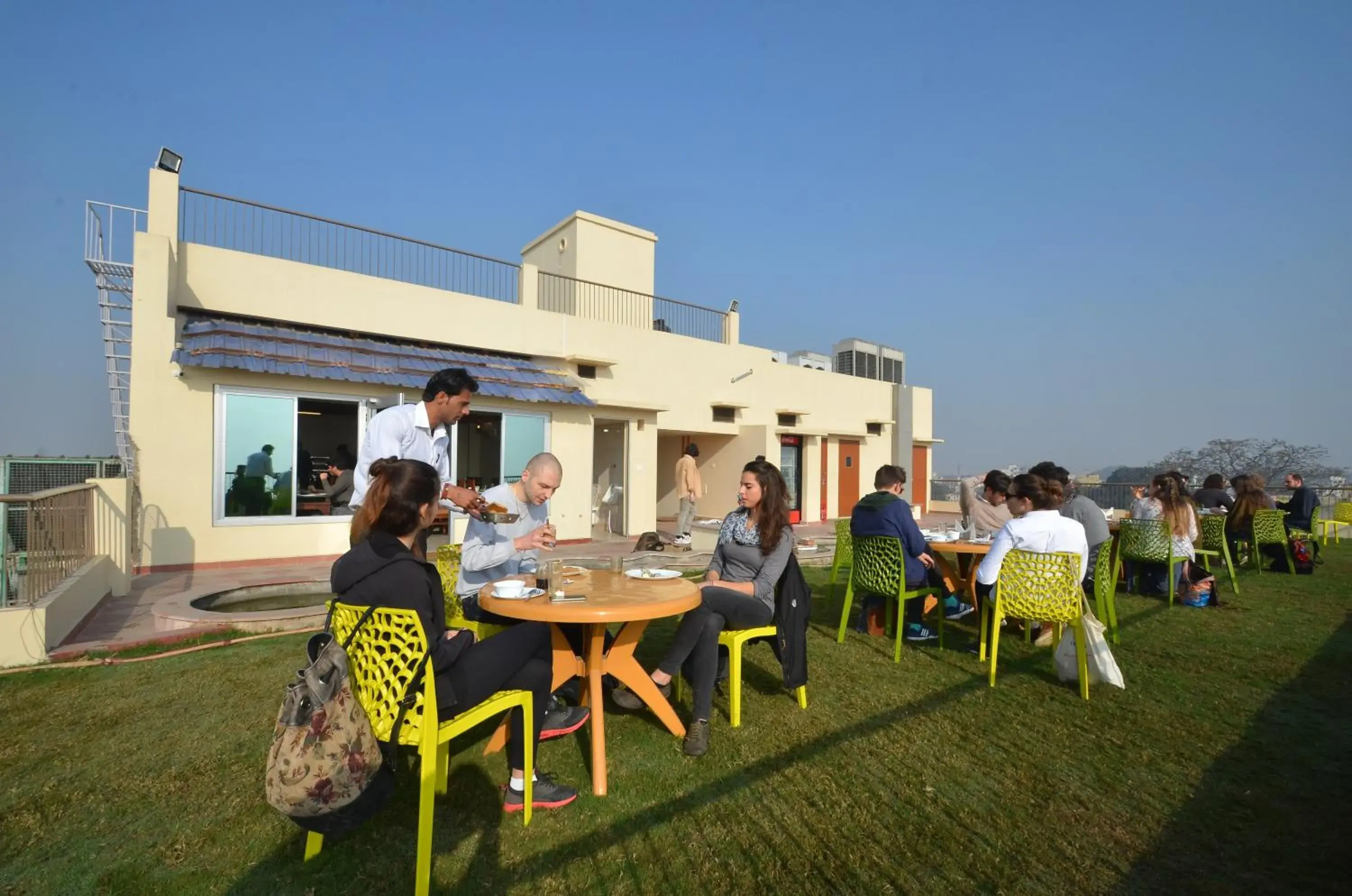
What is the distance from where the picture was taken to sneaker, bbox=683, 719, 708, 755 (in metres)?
2.74

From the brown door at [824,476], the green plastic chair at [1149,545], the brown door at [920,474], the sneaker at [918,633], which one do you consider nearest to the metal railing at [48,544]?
the sneaker at [918,633]

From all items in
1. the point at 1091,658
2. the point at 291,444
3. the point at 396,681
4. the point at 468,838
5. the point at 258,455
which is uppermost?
the point at 291,444

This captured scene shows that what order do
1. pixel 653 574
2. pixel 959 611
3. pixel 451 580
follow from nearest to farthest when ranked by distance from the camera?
pixel 653 574 < pixel 451 580 < pixel 959 611

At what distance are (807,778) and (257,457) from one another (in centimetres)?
746

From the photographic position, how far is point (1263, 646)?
4371 mm

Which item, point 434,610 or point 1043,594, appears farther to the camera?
point 1043,594

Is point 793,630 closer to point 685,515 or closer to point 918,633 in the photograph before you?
point 918,633

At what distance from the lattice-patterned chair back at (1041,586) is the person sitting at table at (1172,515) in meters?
3.15

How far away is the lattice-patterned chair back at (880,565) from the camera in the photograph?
405 cm

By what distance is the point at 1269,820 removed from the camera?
223 centimetres

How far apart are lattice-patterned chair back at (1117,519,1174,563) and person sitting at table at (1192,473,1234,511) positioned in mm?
2756

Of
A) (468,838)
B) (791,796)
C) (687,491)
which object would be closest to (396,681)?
(468,838)

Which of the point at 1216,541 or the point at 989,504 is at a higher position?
the point at 989,504

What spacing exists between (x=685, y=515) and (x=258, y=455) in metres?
5.98
